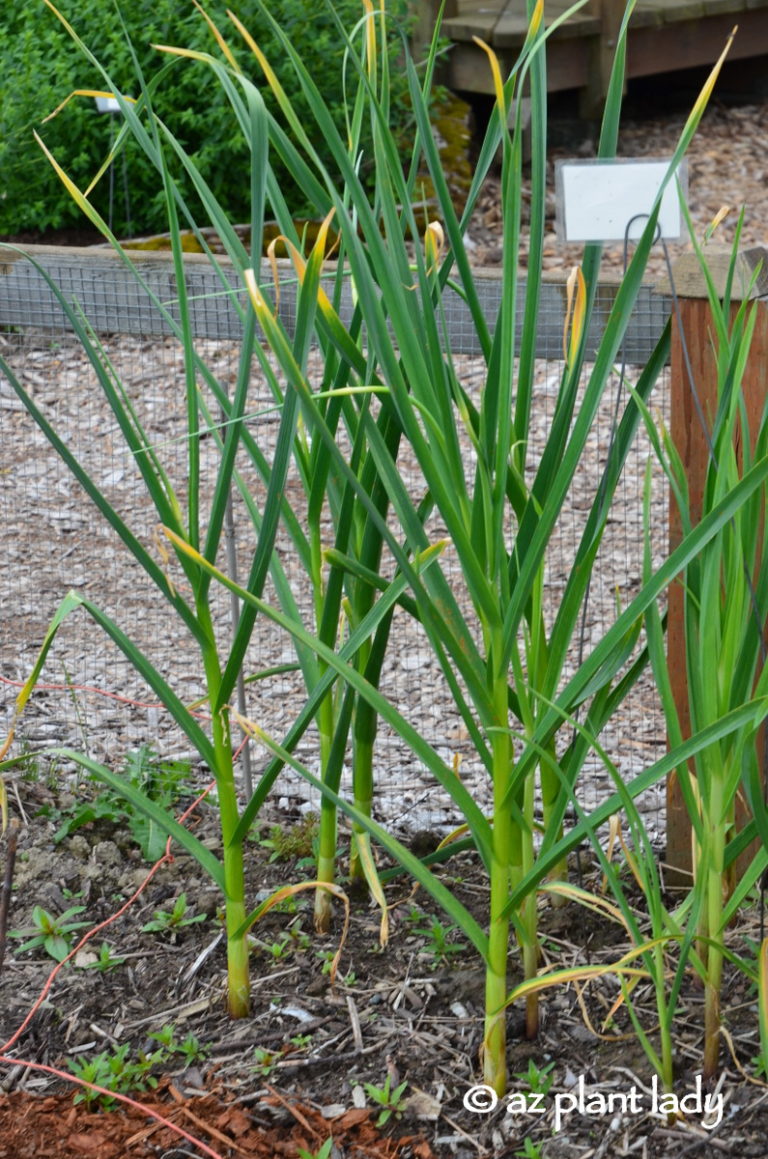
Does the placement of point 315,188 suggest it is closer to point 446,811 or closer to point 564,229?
point 564,229

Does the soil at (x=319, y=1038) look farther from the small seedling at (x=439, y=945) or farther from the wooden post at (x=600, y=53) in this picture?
the wooden post at (x=600, y=53)

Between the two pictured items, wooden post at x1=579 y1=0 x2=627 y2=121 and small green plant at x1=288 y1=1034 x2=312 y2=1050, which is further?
Result: wooden post at x1=579 y1=0 x2=627 y2=121

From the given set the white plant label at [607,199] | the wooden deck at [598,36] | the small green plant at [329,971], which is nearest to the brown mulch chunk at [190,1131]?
the small green plant at [329,971]

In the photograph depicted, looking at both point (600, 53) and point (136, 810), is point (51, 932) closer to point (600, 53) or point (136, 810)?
point (136, 810)

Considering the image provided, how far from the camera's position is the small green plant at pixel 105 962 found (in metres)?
1.87

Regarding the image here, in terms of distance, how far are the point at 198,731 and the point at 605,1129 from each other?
0.69 m

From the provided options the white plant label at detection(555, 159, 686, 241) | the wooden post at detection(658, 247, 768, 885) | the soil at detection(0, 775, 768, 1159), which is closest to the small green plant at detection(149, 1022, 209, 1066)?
the soil at detection(0, 775, 768, 1159)

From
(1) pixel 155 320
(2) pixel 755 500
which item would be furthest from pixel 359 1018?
(1) pixel 155 320

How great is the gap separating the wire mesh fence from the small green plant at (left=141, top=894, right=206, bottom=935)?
14.8 inches

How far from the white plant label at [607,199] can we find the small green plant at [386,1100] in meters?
1.10

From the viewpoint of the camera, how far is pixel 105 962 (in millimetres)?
1869

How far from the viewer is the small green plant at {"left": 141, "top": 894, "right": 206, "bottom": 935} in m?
1.94

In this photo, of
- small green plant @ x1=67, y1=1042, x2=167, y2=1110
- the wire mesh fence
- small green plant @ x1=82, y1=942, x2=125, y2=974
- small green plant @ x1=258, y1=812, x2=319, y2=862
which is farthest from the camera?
the wire mesh fence

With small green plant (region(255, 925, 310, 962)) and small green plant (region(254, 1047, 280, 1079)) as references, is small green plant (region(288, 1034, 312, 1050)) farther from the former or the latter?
small green plant (region(255, 925, 310, 962))
